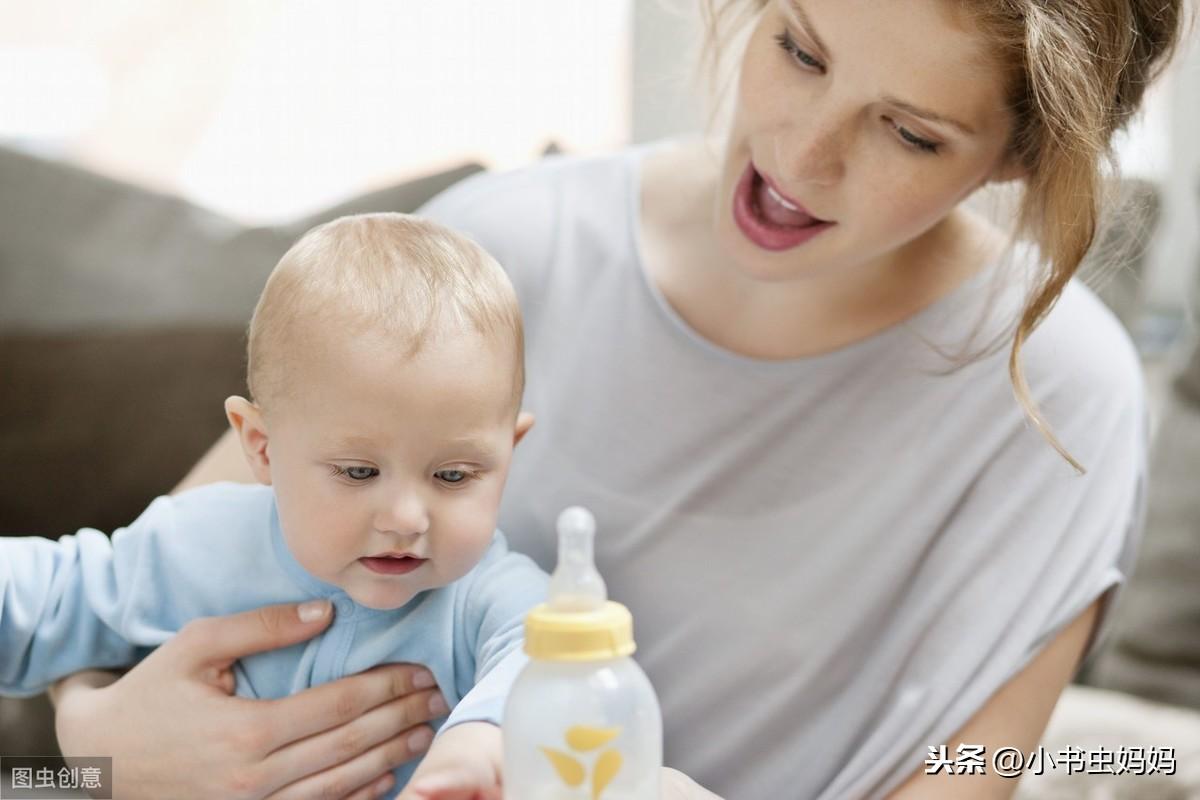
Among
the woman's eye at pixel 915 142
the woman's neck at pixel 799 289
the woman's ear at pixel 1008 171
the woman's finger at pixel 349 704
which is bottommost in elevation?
the woman's finger at pixel 349 704

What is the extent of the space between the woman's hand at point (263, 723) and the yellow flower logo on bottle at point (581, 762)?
34 cm

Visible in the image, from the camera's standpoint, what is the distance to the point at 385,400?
945 millimetres

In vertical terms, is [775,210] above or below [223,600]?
above

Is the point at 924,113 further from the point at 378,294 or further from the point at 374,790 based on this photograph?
the point at 374,790

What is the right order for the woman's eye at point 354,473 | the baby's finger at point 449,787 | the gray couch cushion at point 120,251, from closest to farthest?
the baby's finger at point 449,787 → the woman's eye at point 354,473 → the gray couch cushion at point 120,251

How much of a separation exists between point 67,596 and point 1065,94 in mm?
925

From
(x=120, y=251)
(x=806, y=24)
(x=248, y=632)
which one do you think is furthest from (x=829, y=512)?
(x=120, y=251)

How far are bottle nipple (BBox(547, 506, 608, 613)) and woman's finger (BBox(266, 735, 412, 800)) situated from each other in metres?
0.37

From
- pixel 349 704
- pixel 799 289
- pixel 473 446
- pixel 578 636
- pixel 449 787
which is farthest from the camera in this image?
pixel 799 289

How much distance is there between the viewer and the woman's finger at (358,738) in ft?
3.53

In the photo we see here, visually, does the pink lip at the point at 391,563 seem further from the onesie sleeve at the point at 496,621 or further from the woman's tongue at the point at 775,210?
the woman's tongue at the point at 775,210

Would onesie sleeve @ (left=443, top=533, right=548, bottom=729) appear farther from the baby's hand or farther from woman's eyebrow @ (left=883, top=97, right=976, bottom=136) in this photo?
woman's eyebrow @ (left=883, top=97, right=976, bottom=136)

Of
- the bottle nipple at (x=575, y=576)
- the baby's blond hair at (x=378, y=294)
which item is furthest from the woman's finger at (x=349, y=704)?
the bottle nipple at (x=575, y=576)

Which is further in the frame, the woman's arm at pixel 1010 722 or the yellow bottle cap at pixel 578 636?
the woman's arm at pixel 1010 722
